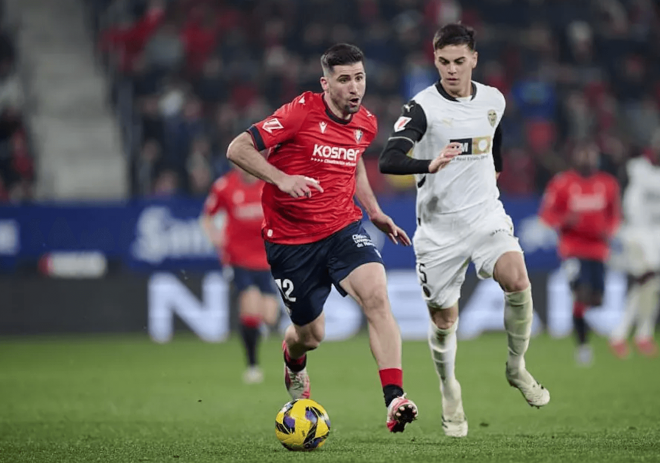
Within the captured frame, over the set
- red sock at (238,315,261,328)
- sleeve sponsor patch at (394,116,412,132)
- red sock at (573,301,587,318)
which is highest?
sleeve sponsor patch at (394,116,412,132)

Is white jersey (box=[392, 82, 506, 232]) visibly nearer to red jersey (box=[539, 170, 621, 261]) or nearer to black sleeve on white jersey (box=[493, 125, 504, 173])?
black sleeve on white jersey (box=[493, 125, 504, 173])

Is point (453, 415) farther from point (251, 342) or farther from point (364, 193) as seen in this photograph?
point (251, 342)

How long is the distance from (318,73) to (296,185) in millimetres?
13953

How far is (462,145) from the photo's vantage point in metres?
7.77

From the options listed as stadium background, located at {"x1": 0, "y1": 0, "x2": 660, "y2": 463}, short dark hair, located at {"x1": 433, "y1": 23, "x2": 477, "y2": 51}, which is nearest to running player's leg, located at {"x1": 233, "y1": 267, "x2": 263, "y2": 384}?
stadium background, located at {"x1": 0, "y1": 0, "x2": 660, "y2": 463}

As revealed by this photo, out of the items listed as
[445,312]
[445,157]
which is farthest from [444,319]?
[445,157]

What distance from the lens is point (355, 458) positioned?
642 centimetres

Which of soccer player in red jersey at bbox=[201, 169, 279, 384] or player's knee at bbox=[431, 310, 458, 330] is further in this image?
soccer player in red jersey at bbox=[201, 169, 279, 384]

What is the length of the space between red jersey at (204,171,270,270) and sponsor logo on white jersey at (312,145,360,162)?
5.67 meters

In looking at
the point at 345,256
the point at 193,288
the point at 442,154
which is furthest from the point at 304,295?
the point at 193,288

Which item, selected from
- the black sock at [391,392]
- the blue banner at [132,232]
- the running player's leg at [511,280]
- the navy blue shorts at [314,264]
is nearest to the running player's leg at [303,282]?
the navy blue shorts at [314,264]

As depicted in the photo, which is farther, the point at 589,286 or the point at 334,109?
the point at 589,286

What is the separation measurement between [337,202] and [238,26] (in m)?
14.8

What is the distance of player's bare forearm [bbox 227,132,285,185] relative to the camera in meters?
7.04
